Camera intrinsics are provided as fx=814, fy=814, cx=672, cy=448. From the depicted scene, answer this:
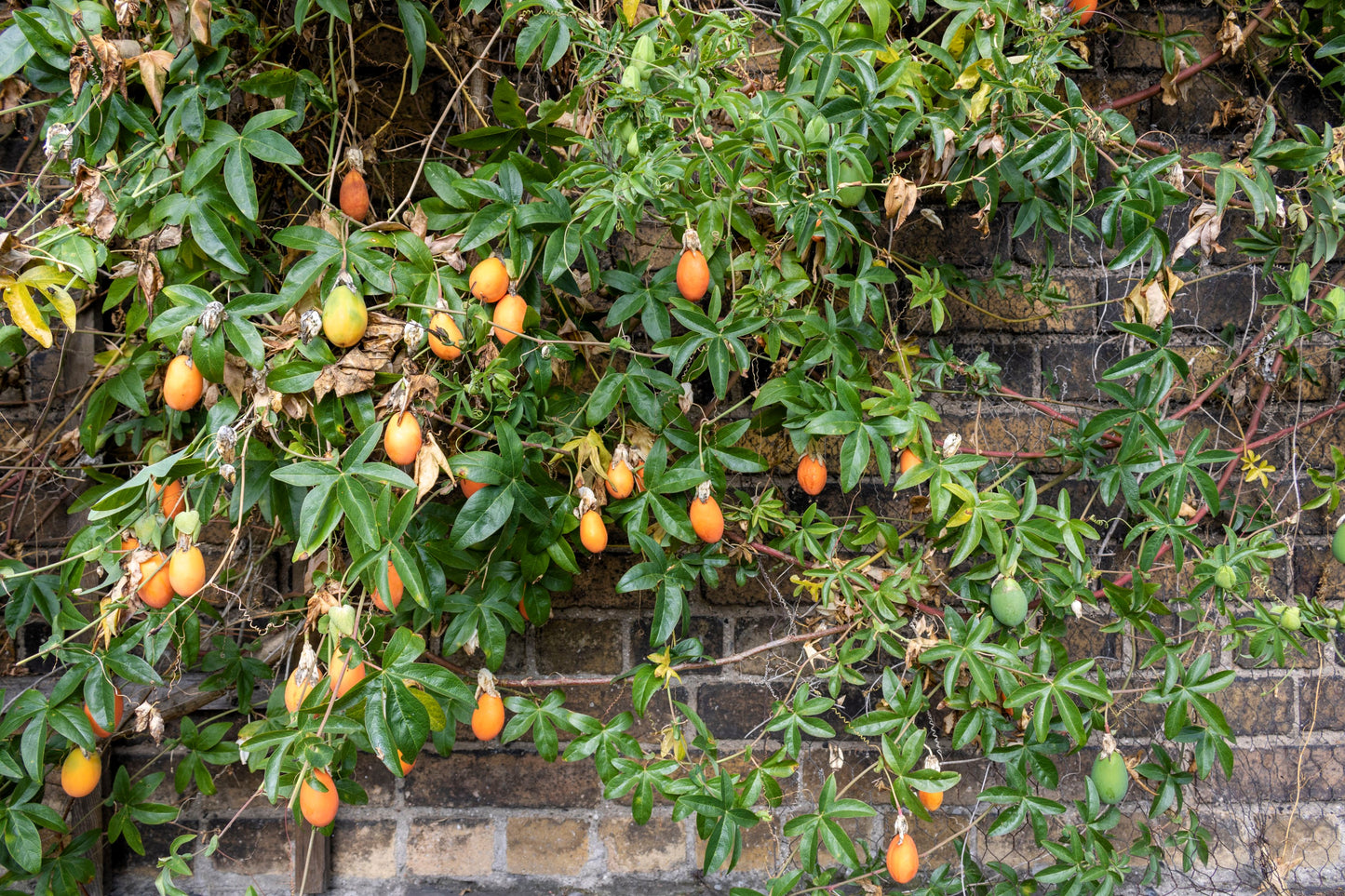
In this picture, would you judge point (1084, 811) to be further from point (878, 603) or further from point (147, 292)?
point (147, 292)

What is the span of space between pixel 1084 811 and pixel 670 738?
0.55 meters

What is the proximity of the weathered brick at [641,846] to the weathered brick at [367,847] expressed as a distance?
13.3 inches

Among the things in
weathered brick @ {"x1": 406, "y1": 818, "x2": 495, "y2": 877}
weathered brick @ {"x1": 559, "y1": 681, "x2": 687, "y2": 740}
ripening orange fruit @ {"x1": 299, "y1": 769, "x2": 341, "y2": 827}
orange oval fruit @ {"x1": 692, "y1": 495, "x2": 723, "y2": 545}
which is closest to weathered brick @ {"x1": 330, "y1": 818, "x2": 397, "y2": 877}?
weathered brick @ {"x1": 406, "y1": 818, "x2": 495, "y2": 877}

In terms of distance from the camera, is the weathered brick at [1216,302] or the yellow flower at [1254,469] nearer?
the yellow flower at [1254,469]

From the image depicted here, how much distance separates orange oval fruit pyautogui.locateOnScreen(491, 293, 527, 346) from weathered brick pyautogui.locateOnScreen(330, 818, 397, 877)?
Result: 88 centimetres

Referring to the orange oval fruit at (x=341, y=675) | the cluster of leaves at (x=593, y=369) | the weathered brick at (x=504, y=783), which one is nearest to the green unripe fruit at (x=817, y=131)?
the cluster of leaves at (x=593, y=369)

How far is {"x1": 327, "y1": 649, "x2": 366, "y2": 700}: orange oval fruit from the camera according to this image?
84 cm

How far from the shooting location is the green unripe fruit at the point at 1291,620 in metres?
1.01

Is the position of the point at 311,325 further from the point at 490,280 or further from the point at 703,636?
the point at 703,636

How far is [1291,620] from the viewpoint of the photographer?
101cm

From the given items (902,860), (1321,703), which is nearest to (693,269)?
(902,860)

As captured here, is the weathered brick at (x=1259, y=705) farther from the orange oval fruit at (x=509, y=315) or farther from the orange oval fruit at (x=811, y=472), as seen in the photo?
the orange oval fruit at (x=509, y=315)

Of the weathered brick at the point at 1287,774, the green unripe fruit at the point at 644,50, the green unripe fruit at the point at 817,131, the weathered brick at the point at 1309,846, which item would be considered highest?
the green unripe fruit at the point at 644,50

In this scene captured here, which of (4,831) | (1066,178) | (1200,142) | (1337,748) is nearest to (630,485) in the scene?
(1066,178)
